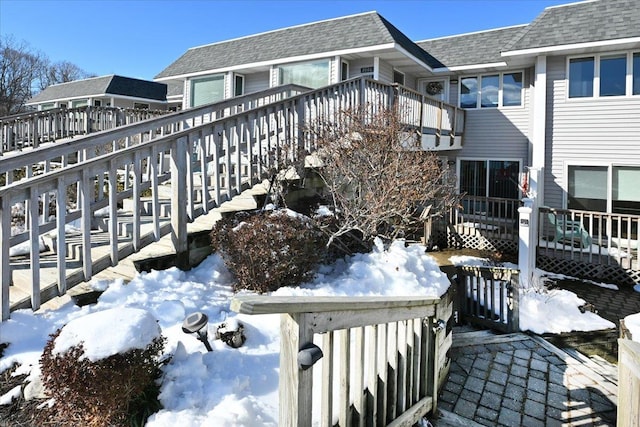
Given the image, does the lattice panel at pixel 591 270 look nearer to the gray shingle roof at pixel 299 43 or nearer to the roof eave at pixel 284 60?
the roof eave at pixel 284 60

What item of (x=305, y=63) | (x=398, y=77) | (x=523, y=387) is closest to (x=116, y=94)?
(x=305, y=63)

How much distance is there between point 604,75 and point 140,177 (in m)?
12.1

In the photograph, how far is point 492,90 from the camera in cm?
1317

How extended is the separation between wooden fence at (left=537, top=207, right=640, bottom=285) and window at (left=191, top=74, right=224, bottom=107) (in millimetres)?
11357

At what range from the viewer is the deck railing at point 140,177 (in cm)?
335

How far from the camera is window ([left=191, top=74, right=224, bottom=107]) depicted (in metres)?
15.0

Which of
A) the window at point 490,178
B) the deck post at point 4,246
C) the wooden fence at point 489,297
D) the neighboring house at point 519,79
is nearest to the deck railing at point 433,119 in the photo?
the window at point 490,178

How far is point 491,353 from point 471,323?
1553 mm

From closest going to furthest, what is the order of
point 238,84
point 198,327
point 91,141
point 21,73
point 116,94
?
point 198,327, point 91,141, point 238,84, point 116,94, point 21,73

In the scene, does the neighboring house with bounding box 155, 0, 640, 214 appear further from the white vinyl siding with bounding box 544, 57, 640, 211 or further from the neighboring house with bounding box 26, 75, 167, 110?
the neighboring house with bounding box 26, 75, 167, 110

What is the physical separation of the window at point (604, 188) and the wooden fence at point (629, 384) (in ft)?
33.6

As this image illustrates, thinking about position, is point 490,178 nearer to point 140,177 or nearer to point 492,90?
point 492,90

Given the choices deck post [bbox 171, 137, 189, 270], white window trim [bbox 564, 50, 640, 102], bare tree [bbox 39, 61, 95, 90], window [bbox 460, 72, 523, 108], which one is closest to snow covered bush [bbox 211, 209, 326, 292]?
deck post [bbox 171, 137, 189, 270]

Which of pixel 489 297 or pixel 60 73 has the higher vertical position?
pixel 60 73
